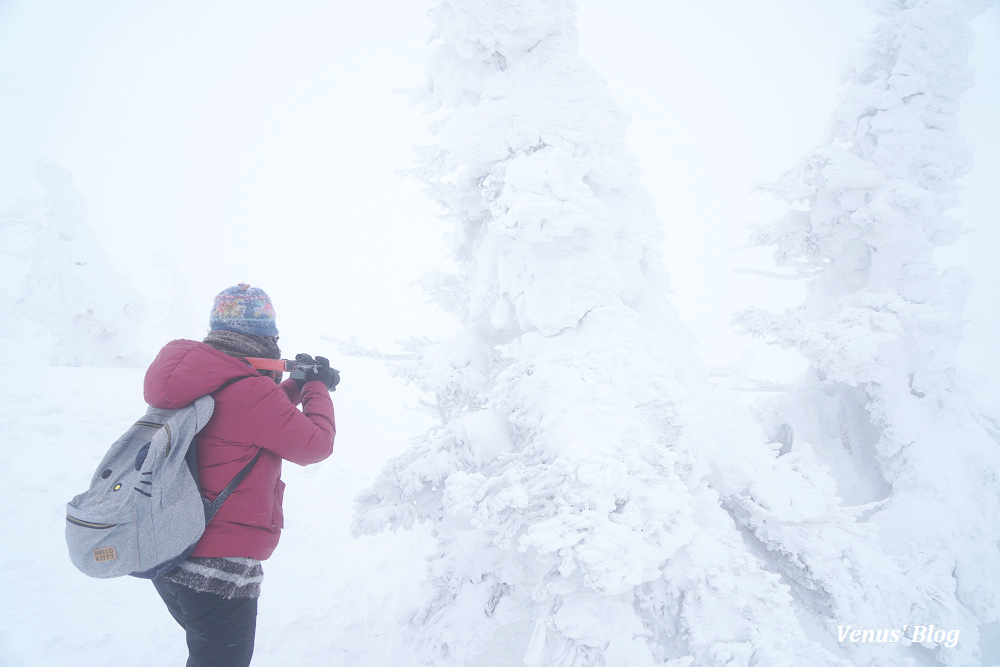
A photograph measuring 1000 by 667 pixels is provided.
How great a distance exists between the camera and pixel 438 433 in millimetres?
5047

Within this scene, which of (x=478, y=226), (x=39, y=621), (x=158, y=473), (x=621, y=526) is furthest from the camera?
(x=478, y=226)

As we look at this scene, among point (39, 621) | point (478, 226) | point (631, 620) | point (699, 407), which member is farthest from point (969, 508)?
point (39, 621)

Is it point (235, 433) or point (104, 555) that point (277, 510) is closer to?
point (235, 433)

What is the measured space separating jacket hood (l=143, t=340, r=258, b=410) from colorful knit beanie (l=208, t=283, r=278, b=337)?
381 mm

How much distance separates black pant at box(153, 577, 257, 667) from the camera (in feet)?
7.55

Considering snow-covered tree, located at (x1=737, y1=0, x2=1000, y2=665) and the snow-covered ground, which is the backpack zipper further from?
snow-covered tree, located at (x1=737, y1=0, x2=1000, y2=665)

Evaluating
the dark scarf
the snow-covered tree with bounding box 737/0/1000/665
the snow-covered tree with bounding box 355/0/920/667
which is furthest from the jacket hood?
the snow-covered tree with bounding box 737/0/1000/665

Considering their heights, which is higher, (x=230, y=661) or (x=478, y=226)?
(x=478, y=226)

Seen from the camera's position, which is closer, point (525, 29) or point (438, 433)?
point (438, 433)

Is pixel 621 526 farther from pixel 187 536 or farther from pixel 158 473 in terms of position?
pixel 158 473

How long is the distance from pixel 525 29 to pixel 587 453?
5.68 metres

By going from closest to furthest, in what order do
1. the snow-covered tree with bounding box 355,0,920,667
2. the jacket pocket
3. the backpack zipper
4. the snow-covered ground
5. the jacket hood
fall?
the backpack zipper → the jacket hood → the jacket pocket → the snow-covered tree with bounding box 355,0,920,667 → the snow-covered ground

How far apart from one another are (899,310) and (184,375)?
31.5 ft

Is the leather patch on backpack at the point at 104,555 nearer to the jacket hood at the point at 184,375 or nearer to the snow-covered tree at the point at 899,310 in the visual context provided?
the jacket hood at the point at 184,375
